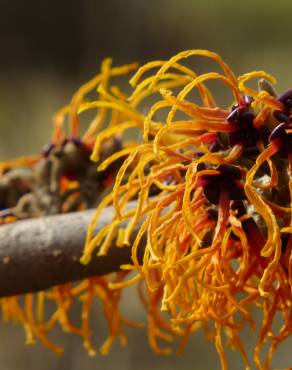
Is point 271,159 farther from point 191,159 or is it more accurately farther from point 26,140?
point 26,140

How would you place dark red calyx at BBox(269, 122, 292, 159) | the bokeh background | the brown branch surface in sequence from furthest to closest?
the bokeh background → the brown branch surface → dark red calyx at BBox(269, 122, 292, 159)

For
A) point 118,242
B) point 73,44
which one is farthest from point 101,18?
point 118,242

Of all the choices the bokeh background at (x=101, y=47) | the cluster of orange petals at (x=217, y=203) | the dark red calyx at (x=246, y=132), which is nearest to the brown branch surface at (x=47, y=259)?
the cluster of orange petals at (x=217, y=203)

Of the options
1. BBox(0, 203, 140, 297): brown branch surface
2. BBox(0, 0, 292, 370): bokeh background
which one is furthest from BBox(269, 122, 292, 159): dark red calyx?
BBox(0, 0, 292, 370): bokeh background

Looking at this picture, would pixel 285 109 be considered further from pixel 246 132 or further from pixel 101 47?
pixel 101 47

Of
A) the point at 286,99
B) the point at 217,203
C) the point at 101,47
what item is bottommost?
the point at 101,47

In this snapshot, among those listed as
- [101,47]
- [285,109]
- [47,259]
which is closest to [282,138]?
[285,109]

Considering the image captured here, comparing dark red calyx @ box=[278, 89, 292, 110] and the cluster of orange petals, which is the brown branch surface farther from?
dark red calyx @ box=[278, 89, 292, 110]
